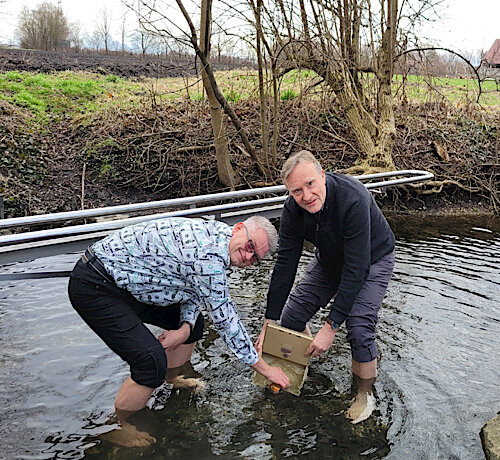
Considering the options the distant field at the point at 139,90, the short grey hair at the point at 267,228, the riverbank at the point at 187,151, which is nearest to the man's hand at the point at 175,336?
the short grey hair at the point at 267,228

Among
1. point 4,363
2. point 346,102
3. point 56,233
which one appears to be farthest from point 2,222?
point 346,102

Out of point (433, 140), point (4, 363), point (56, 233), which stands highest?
point (433, 140)

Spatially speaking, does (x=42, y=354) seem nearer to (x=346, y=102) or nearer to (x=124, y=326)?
(x=124, y=326)

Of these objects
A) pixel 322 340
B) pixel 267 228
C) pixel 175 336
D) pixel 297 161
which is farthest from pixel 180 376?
pixel 297 161

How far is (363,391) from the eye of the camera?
394 centimetres

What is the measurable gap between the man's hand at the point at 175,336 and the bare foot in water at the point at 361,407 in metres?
1.23

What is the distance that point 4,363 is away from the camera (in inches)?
165

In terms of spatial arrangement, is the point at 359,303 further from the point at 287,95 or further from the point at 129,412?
the point at 287,95

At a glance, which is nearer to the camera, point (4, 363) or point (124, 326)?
point (124, 326)

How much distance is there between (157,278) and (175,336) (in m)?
0.63

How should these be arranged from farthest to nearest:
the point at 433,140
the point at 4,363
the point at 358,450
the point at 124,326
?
the point at 433,140 < the point at 4,363 < the point at 358,450 < the point at 124,326

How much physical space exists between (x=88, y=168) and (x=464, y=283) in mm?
7402

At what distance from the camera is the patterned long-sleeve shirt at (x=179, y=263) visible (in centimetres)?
290

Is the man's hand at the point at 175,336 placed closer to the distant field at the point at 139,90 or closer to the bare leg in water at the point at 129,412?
the bare leg in water at the point at 129,412
